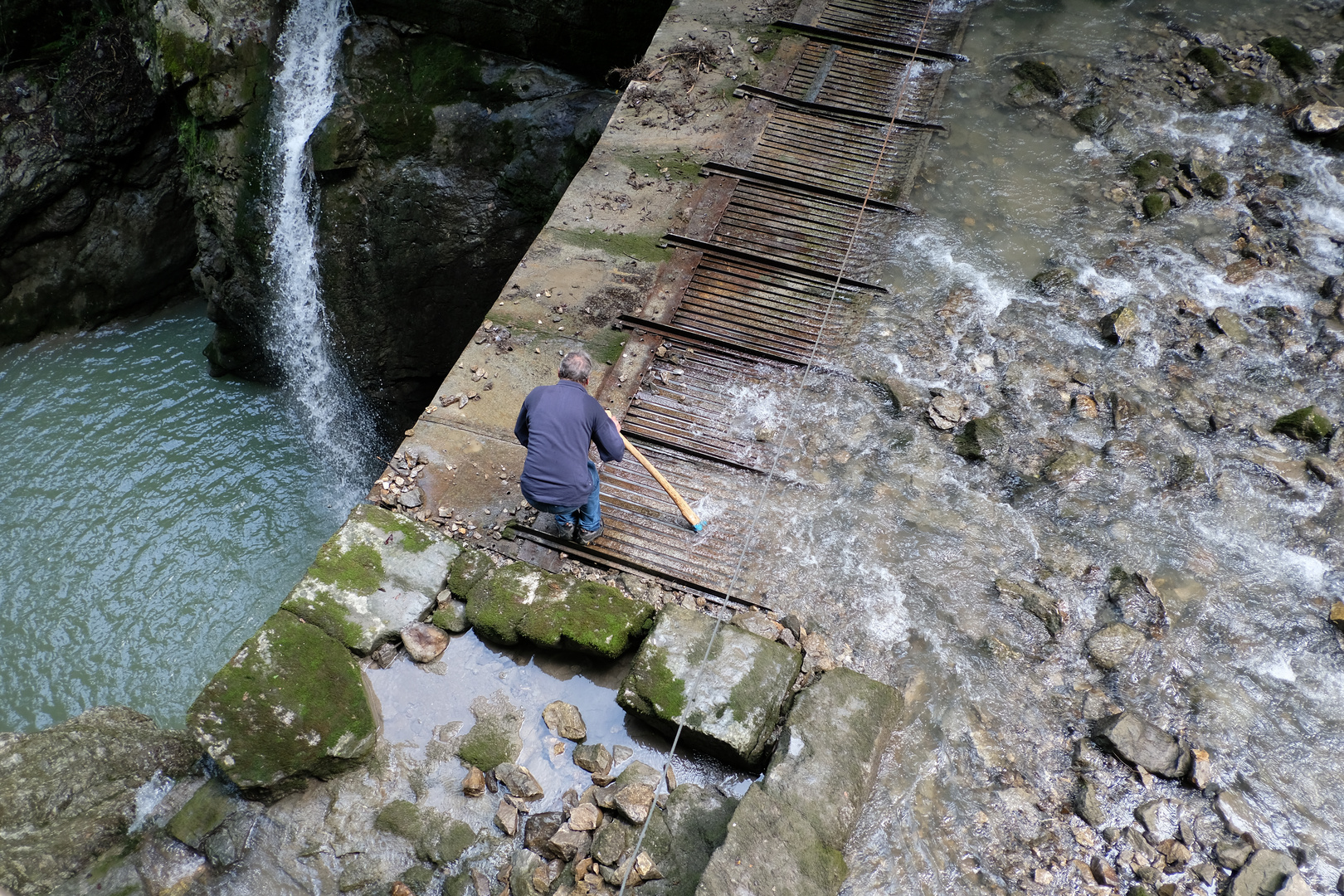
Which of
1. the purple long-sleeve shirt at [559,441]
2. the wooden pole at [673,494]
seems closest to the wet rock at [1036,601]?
the wooden pole at [673,494]

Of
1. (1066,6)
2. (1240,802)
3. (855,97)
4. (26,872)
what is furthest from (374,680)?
(1066,6)

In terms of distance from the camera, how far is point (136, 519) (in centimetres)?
734

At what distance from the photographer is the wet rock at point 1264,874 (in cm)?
346

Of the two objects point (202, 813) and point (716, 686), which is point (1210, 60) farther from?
point (202, 813)

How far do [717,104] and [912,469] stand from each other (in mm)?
3372

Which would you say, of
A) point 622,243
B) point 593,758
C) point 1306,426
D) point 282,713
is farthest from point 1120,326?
point 282,713

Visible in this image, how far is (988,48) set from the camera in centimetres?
691

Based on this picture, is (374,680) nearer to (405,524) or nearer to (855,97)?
(405,524)

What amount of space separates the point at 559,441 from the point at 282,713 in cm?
168

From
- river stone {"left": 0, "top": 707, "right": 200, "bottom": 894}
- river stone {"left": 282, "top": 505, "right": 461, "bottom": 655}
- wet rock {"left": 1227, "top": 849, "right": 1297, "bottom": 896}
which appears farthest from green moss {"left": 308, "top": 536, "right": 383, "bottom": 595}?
wet rock {"left": 1227, "top": 849, "right": 1297, "bottom": 896}

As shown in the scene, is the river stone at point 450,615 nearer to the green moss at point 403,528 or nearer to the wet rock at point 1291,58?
the green moss at point 403,528

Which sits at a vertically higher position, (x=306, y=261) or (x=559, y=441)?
(x=559, y=441)

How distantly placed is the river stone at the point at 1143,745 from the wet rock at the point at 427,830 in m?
2.84

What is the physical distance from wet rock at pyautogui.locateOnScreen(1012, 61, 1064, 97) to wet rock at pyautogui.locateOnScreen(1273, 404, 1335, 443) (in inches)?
122
